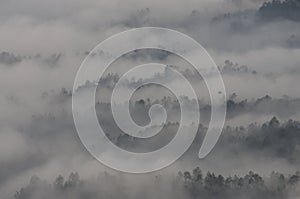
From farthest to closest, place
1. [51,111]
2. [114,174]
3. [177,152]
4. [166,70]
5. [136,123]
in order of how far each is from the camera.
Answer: [51,111], [166,70], [136,123], [114,174], [177,152]

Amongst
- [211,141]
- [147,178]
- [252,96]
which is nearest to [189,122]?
[211,141]

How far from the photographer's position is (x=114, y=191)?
420 feet

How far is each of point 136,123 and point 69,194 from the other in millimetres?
23801

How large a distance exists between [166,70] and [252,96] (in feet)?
97.9

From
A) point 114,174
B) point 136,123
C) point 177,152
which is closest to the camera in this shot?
point 177,152

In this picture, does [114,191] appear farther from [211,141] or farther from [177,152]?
[211,141]

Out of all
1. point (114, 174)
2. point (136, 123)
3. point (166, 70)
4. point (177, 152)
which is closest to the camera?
point (177, 152)

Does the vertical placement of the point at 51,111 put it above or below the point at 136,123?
above

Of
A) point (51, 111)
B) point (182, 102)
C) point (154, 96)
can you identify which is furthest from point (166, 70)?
point (51, 111)

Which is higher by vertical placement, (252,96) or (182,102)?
(252,96)

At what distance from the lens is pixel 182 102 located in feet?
494

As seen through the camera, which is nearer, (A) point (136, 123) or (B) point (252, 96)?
(A) point (136, 123)

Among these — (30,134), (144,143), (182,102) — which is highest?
(30,134)

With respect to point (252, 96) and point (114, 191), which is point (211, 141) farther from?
point (252, 96)
